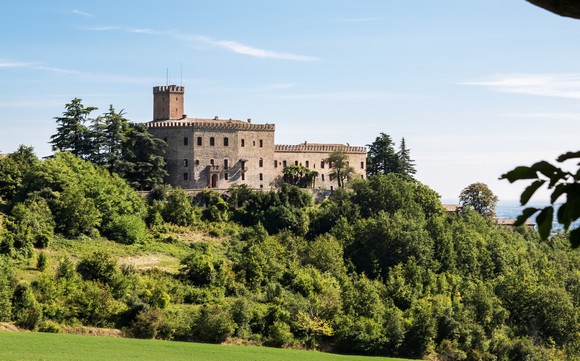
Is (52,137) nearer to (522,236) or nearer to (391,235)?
(391,235)

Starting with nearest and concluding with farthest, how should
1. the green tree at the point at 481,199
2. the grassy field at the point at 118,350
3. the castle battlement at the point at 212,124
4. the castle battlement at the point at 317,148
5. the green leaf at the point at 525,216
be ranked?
the green leaf at the point at 525,216 < the grassy field at the point at 118,350 < the castle battlement at the point at 212,124 < the castle battlement at the point at 317,148 < the green tree at the point at 481,199

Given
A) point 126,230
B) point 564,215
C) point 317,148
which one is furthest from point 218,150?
point 564,215

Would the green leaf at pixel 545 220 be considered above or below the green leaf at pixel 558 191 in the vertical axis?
below

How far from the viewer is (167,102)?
227 ft

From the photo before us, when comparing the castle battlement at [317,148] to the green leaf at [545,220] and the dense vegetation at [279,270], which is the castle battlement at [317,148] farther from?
the green leaf at [545,220]

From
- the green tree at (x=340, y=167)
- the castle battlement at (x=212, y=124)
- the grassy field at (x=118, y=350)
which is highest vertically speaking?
the castle battlement at (x=212, y=124)

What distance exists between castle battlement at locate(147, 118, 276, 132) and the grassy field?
25647 mm

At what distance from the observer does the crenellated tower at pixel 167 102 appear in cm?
6919

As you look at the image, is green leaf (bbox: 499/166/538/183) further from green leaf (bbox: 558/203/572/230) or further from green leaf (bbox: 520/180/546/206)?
green leaf (bbox: 558/203/572/230)

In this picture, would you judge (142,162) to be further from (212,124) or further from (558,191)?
(558,191)

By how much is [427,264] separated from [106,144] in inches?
896

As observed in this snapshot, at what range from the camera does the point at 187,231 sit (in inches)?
2271

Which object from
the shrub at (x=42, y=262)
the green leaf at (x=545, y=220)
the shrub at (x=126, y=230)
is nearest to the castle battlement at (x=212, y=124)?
the shrub at (x=126, y=230)

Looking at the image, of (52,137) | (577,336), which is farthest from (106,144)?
(577,336)
